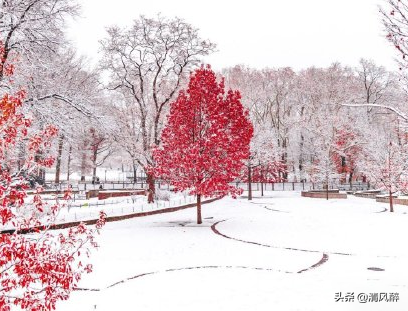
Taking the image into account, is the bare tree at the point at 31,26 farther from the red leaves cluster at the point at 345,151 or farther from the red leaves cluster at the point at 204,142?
the red leaves cluster at the point at 345,151

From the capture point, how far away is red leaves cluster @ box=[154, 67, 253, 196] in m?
19.4

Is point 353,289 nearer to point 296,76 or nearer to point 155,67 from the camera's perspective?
point 155,67

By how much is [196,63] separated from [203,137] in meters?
11.0

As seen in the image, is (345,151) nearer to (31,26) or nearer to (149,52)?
(149,52)

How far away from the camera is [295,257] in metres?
13.2

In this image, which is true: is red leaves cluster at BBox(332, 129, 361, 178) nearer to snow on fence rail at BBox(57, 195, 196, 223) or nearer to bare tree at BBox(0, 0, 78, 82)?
snow on fence rail at BBox(57, 195, 196, 223)

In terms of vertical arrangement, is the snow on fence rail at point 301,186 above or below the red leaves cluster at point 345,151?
below

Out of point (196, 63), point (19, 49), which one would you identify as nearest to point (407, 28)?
point (19, 49)

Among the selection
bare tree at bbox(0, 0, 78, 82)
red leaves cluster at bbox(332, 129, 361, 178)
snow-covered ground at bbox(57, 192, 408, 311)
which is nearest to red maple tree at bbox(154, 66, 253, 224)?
snow-covered ground at bbox(57, 192, 408, 311)

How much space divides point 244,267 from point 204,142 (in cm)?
923

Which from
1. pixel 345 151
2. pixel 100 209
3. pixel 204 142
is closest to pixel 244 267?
pixel 204 142

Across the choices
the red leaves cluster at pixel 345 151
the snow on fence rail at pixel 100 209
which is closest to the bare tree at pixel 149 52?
the snow on fence rail at pixel 100 209

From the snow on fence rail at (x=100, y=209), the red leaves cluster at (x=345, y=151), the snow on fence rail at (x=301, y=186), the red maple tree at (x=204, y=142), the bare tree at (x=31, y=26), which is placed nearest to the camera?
the bare tree at (x=31, y=26)

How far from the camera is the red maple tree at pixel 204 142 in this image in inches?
763
